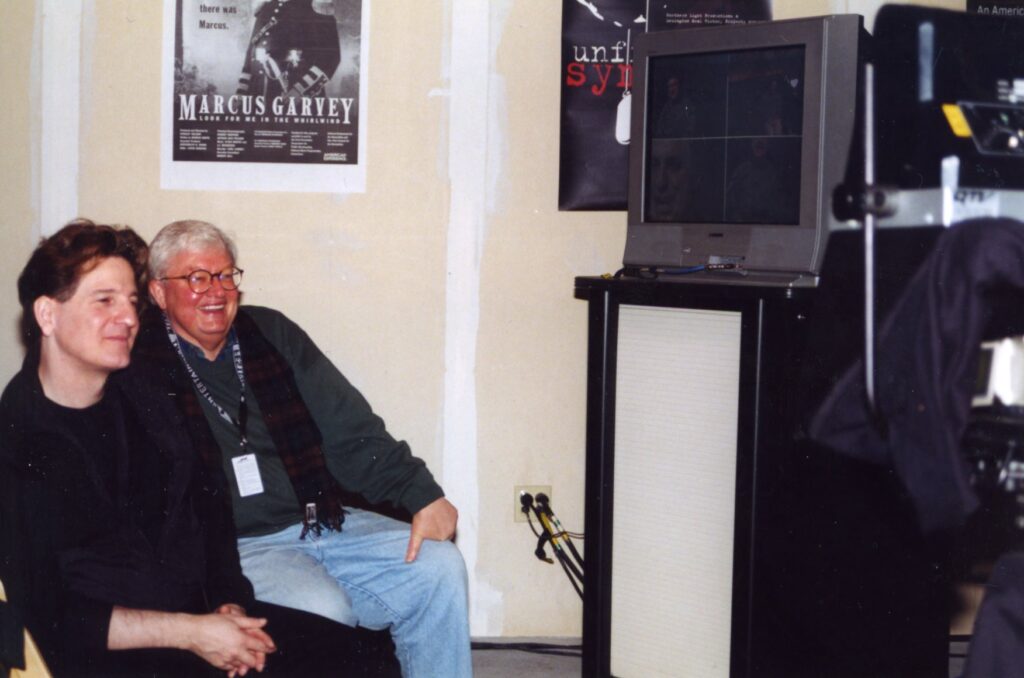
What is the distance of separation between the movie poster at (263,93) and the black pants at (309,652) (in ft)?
4.15

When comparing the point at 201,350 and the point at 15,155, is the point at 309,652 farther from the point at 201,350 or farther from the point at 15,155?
the point at 15,155

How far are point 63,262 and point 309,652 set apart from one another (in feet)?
2.86

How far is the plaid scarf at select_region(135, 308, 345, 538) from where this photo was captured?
238cm

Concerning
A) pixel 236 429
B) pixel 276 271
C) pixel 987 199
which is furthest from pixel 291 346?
pixel 987 199

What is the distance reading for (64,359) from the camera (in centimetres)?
188

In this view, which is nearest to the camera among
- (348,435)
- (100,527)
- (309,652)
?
(100,527)

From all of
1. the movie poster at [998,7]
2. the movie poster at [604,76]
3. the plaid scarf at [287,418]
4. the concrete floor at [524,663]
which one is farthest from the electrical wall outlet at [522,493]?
the movie poster at [998,7]

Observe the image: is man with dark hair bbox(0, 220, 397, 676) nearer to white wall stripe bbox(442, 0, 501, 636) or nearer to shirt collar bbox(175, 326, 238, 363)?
shirt collar bbox(175, 326, 238, 363)

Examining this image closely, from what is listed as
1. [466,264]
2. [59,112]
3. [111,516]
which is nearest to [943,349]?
[111,516]

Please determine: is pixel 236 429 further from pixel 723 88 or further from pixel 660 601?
pixel 723 88

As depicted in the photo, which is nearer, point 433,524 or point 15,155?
point 433,524

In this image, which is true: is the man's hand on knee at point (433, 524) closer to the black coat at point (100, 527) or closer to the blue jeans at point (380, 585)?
the blue jeans at point (380, 585)

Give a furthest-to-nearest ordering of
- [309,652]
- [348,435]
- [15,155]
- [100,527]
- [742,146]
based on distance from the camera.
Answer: [15,155], [348,435], [742,146], [309,652], [100,527]

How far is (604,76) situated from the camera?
287cm
